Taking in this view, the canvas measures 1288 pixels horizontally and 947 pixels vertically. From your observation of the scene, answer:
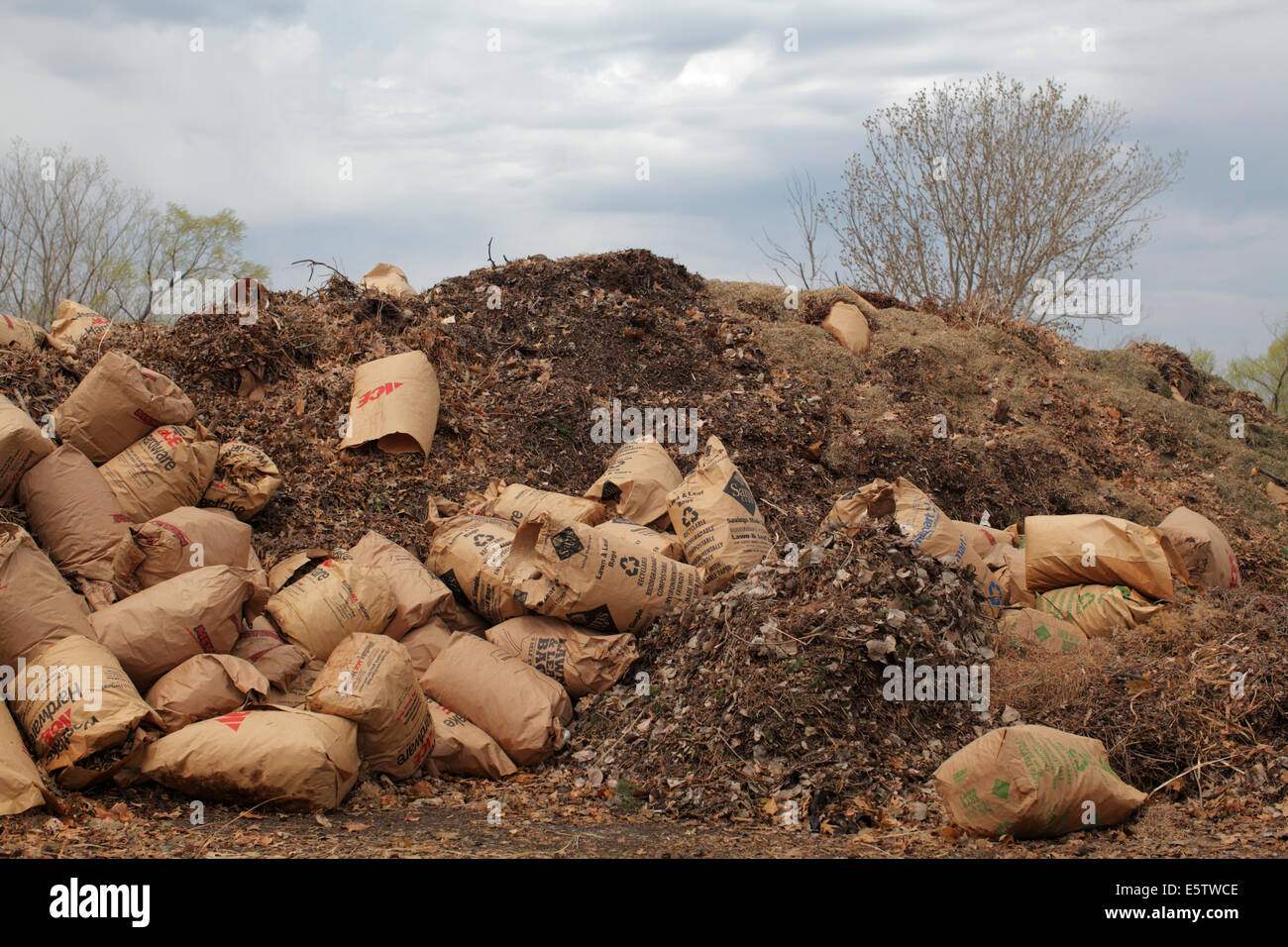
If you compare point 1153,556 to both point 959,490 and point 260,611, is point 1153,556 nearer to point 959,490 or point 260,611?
point 959,490

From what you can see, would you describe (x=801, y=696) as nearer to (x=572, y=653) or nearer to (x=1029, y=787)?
(x=1029, y=787)

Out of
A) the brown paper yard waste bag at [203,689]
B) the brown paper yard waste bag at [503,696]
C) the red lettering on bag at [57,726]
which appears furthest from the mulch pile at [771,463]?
the red lettering on bag at [57,726]

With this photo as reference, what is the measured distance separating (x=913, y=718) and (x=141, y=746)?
2.72 m

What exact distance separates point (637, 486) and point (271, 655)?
2292 mm

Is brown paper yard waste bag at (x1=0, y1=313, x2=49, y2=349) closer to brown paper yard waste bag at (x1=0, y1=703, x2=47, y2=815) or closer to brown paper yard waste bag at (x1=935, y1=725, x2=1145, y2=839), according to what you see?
brown paper yard waste bag at (x1=0, y1=703, x2=47, y2=815)

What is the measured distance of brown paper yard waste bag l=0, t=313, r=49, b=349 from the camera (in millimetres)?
5559

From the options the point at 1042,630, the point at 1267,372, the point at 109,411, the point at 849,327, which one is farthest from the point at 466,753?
the point at 1267,372

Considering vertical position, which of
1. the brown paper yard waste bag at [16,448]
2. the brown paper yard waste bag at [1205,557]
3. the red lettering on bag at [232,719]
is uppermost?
the brown paper yard waste bag at [16,448]

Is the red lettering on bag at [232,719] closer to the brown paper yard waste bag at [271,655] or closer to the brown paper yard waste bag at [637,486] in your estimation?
the brown paper yard waste bag at [271,655]

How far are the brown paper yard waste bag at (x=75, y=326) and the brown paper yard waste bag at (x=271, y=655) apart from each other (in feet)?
11.0

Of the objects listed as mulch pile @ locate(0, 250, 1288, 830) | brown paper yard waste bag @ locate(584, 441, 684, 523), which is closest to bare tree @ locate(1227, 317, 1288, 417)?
mulch pile @ locate(0, 250, 1288, 830)

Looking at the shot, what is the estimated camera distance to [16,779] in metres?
2.75

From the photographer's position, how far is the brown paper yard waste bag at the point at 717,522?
4608mm
